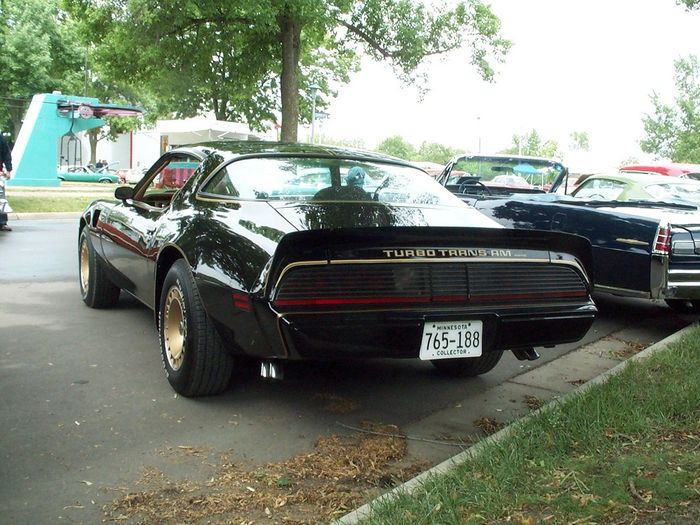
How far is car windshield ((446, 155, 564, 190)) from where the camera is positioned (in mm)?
8789

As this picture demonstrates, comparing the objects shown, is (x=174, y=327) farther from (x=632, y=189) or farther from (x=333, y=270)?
(x=632, y=189)

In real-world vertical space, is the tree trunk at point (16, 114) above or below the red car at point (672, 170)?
above

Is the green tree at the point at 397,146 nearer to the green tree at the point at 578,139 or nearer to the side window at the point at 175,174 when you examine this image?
the green tree at the point at 578,139

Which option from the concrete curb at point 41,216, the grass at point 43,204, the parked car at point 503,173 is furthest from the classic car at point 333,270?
the grass at point 43,204

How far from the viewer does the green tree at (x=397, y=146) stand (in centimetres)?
10094

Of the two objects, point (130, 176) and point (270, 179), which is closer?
point (270, 179)

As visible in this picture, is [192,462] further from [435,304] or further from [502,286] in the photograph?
[502,286]

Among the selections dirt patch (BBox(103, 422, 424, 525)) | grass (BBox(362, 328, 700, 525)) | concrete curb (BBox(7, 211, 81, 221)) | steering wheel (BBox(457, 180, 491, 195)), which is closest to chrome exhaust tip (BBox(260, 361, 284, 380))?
dirt patch (BBox(103, 422, 424, 525))

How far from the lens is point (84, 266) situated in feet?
22.4

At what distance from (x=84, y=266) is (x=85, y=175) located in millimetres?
37241

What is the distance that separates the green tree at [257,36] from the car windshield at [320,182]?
1003cm

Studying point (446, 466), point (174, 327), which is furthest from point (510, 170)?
point (446, 466)

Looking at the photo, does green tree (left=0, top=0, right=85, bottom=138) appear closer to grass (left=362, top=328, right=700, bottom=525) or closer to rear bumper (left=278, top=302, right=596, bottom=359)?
rear bumper (left=278, top=302, right=596, bottom=359)

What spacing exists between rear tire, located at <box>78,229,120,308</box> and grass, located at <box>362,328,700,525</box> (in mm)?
4025
